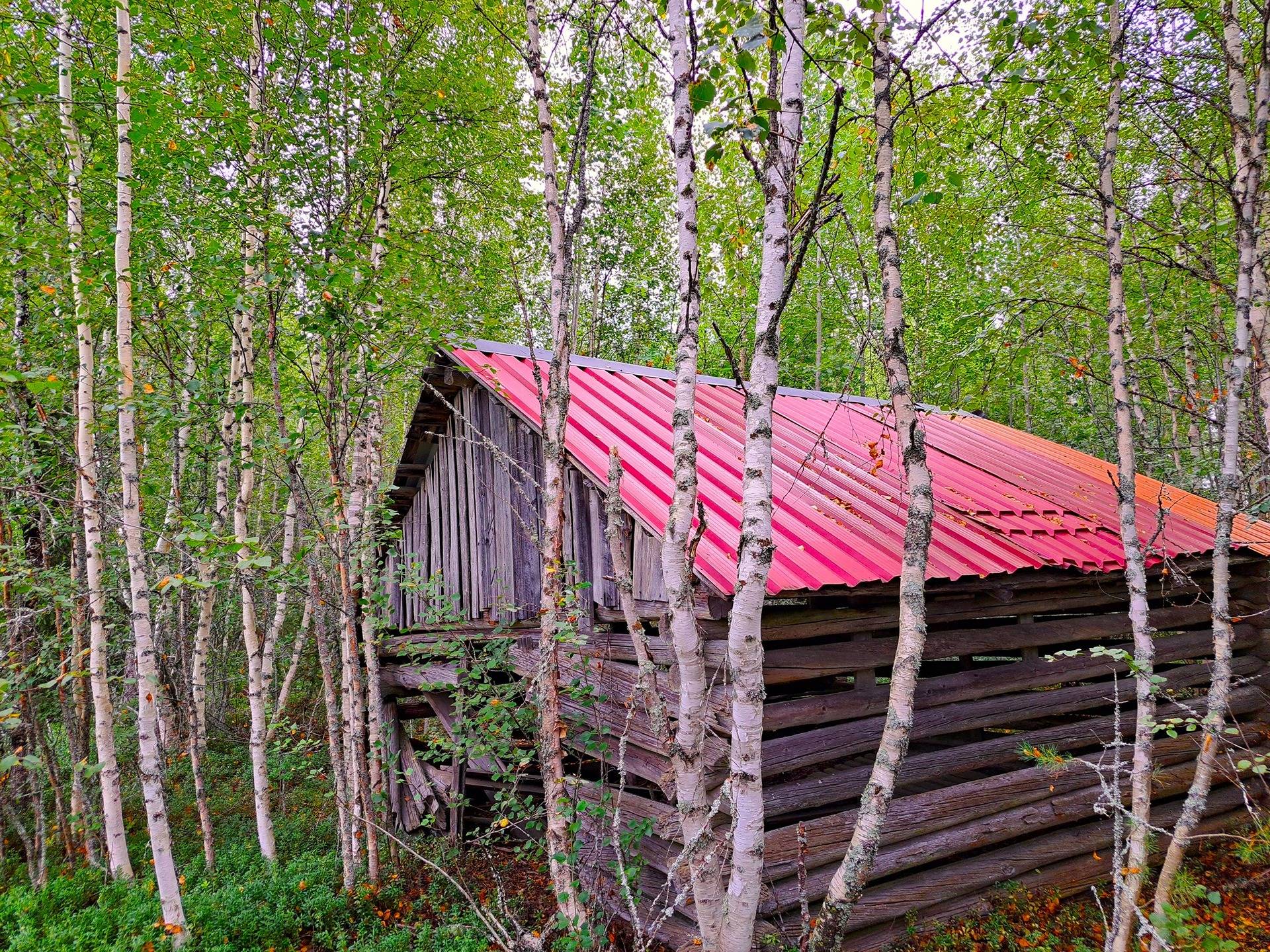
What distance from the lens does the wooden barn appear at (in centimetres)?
452

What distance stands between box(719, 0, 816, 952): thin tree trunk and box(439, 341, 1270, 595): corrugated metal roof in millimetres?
602

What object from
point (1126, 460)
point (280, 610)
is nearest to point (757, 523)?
point (1126, 460)

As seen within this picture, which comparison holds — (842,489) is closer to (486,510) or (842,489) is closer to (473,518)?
(486,510)

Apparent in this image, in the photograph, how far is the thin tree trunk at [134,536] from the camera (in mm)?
4609

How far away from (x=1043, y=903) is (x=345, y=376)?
749 centimetres

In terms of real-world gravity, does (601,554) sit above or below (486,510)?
below

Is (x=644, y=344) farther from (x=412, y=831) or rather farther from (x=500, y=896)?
(x=500, y=896)

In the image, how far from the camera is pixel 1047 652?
630 cm

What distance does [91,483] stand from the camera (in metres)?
4.61

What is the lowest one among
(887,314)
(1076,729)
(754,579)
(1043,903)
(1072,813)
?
(1043,903)

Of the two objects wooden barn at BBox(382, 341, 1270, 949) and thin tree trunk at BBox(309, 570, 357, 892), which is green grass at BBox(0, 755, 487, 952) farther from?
wooden barn at BBox(382, 341, 1270, 949)

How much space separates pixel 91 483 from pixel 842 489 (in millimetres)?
5860

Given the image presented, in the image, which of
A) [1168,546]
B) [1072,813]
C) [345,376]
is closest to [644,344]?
[345,376]

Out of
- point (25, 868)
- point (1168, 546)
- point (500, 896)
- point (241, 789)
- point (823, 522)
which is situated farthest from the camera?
point (241, 789)
